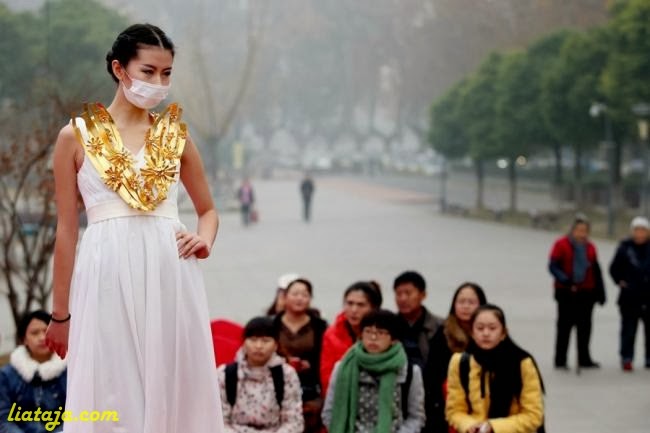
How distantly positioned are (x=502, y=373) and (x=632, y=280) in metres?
6.09

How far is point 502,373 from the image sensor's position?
655cm

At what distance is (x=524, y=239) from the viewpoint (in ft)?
105

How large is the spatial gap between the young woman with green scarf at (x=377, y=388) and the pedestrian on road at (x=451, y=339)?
562 millimetres

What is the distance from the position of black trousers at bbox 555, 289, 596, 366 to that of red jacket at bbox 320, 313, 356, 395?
4969 millimetres

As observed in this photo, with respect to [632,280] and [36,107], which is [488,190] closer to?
[36,107]

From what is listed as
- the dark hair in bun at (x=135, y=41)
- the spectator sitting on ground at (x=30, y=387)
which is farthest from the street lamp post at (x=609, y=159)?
the dark hair in bun at (x=135, y=41)

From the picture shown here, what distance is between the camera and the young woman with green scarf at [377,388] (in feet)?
22.3

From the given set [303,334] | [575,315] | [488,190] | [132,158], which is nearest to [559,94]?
[488,190]

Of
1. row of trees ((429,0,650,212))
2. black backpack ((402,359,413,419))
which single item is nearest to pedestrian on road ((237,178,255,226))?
row of trees ((429,0,650,212))

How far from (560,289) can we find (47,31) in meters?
7.69

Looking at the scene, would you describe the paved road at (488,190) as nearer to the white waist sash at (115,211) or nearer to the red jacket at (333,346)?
the red jacket at (333,346)

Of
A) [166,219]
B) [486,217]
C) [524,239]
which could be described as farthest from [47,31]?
[486,217]

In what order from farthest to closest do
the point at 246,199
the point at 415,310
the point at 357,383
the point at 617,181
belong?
1. the point at 246,199
2. the point at 617,181
3. the point at 415,310
4. the point at 357,383

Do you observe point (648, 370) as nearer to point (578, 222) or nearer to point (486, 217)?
point (578, 222)
